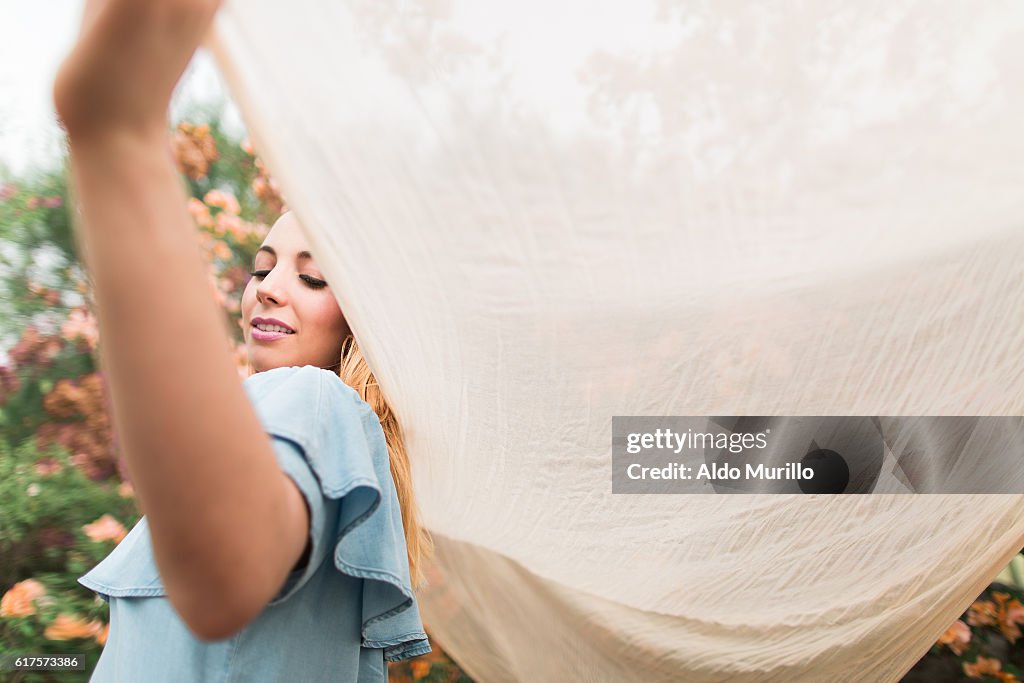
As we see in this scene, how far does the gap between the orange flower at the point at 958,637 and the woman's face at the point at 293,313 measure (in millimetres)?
2100

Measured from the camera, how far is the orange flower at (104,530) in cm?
189

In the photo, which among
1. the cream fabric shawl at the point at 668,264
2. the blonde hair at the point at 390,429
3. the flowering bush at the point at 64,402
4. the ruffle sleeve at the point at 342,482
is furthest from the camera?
the flowering bush at the point at 64,402

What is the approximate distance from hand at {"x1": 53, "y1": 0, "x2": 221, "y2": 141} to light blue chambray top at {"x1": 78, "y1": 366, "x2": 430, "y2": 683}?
223mm

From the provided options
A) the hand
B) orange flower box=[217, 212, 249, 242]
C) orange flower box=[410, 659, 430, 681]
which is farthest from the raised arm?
orange flower box=[217, 212, 249, 242]

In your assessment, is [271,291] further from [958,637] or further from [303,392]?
[958,637]

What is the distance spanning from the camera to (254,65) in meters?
0.67

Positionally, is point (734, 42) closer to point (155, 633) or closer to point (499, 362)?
point (499, 362)

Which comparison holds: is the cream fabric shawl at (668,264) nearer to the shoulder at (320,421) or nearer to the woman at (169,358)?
the shoulder at (320,421)

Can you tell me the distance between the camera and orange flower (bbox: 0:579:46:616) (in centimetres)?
175

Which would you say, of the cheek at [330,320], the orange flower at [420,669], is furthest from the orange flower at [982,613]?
the cheek at [330,320]

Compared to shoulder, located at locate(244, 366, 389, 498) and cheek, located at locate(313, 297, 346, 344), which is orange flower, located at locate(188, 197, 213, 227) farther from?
shoulder, located at locate(244, 366, 389, 498)

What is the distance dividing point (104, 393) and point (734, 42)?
2061 millimetres

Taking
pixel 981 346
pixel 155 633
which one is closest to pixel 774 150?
pixel 981 346

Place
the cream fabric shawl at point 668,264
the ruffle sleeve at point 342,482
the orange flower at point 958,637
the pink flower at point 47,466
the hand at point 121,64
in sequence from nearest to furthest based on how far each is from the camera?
1. the hand at point 121,64
2. the ruffle sleeve at point 342,482
3. the cream fabric shawl at point 668,264
4. the pink flower at point 47,466
5. the orange flower at point 958,637
